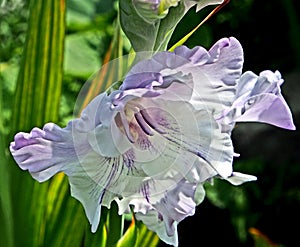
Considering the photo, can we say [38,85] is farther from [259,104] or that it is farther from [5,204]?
[259,104]

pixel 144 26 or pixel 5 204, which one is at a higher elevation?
pixel 144 26

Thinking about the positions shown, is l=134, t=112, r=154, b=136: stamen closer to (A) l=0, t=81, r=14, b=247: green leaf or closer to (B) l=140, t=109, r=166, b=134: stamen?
(B) l=140, t=109, r=166, b=134: stamen

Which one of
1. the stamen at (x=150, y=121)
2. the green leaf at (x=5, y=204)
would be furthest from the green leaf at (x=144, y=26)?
the green leaf at (x=5, y=204)

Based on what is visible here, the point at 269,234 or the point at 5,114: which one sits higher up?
the point at 5,114

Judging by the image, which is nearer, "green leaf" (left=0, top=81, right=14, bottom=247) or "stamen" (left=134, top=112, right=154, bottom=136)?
"stamen" (left=134, top=112, right=154, bottom=136)

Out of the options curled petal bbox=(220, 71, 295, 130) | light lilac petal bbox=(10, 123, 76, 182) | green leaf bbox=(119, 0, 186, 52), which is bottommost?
light lilac petal bbox=(10, 123, 76, 182)

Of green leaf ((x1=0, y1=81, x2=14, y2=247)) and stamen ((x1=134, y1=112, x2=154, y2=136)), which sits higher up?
stamen ((x1=134, y1=112, x2=154, y2=136))

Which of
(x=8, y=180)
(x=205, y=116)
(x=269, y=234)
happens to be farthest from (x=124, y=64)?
(x=269, y=234)

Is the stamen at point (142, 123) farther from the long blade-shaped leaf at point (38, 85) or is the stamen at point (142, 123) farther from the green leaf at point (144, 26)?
the long blade-shaped leaf at point (38, 85)

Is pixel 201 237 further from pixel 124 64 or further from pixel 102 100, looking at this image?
pixel 102 100

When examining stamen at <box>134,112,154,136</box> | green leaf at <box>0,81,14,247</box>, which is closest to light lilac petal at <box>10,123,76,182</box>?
stamen at <box>134,112,154,136</box>

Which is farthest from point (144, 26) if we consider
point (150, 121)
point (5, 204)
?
point (5, 204)
